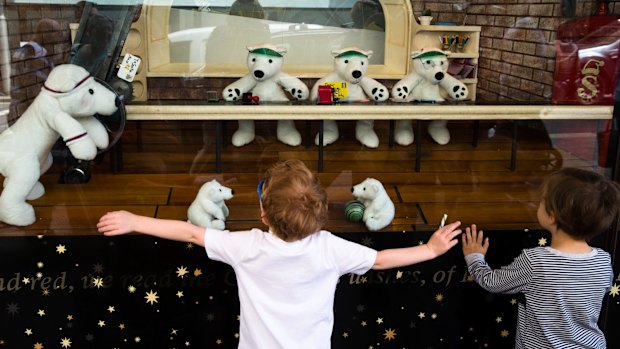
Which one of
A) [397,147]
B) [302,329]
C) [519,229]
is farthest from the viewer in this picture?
[397,147]

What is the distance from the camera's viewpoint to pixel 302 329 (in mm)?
1322

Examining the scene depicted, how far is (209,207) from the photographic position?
164cm

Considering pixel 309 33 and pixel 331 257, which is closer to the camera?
pixel 331 257

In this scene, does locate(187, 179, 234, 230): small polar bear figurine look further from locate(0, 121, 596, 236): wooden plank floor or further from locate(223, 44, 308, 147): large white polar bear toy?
locate(223, 44, 308, 147): large white polar bear toy

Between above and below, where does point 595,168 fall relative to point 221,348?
above

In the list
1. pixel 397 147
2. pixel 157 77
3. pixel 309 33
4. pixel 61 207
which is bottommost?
pixel 61 207

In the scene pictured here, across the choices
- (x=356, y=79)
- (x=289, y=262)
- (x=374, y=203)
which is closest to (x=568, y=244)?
(x=374, y=203)

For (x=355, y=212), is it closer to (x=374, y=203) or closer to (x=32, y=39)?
(x=374, y=203)

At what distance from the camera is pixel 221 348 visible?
175cm

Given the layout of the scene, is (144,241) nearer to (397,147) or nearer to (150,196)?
(150,196)

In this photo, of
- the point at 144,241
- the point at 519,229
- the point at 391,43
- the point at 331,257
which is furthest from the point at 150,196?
the point at 519,229

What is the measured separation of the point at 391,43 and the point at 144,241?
0.91 m

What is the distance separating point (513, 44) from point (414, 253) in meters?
0.80

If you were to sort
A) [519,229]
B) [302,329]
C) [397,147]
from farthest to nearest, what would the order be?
[397,147] < [519,229] < [302,329]
